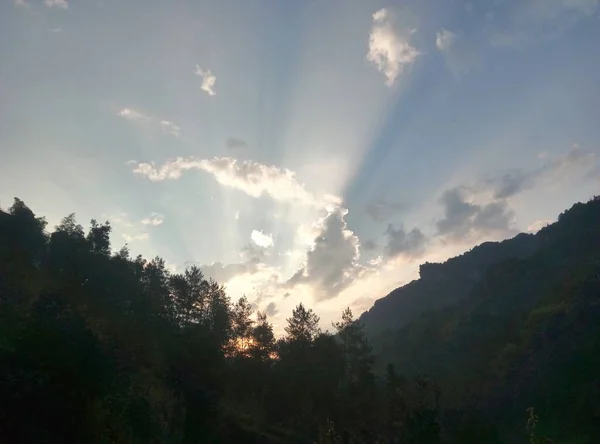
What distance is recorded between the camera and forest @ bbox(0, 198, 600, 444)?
3312cm

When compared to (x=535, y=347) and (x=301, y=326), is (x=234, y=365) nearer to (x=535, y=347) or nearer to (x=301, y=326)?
(x=301, y=326)

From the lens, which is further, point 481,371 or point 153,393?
point 481,371

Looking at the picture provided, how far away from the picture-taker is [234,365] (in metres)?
87.1

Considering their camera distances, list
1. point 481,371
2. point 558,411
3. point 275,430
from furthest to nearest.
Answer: point 481,371
point 558,411
point 275,430

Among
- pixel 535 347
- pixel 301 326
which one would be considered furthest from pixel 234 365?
pixel 535 347

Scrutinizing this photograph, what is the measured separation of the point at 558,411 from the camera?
330ft

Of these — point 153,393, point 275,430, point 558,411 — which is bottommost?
point 558,411

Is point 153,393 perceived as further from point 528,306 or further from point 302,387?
point 528,306

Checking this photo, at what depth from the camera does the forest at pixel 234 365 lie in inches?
1304

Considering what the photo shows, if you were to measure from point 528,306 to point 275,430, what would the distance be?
138m

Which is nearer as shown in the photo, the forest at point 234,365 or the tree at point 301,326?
the forest at point 234,365

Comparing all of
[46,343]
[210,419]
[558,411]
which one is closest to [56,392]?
[46,343]

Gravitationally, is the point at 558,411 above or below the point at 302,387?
below

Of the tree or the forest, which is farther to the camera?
the tree
